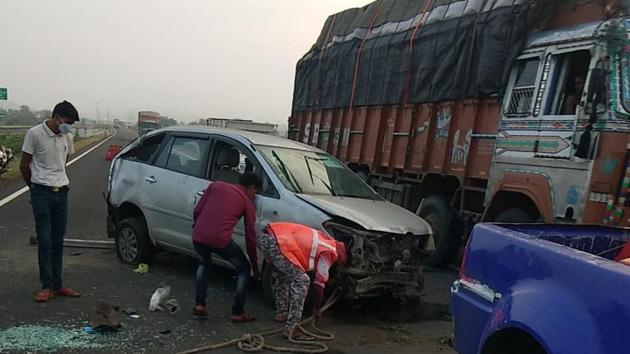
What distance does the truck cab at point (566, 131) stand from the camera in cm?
602

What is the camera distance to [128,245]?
725 centimetres

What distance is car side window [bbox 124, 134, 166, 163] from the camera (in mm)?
7387

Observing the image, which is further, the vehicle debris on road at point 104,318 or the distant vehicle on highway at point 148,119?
the distant vehicle on highway at point 148,119

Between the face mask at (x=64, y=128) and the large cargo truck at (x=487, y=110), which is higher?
the large cargo truck at (x=487, y=110)

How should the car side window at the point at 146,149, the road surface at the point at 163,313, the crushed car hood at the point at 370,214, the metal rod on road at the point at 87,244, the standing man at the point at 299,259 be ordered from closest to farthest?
the road surface at the point at 163,313 → the standing man at the point at 299,259 → the crushed car hood at the point at 370,214 → the car side window at the point at 146,149 → the metal rod on road at the point at 87,244

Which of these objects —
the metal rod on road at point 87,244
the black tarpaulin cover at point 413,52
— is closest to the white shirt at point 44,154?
the metal rod on road at point 87,244

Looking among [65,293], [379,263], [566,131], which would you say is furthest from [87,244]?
[566,131]

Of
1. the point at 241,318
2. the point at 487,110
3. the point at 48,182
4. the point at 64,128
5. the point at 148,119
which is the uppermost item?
the point at 487,110

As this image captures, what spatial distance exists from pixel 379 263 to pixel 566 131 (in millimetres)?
2690

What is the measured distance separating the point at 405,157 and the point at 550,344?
7393mm

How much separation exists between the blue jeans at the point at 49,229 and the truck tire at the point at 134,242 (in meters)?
1.34

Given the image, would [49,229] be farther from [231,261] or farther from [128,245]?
[231,261]

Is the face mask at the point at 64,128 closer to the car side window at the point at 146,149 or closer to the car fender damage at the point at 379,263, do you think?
the car side window at the point at 146,149

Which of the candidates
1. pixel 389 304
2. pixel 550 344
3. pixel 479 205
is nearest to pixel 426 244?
pixel 389 304
